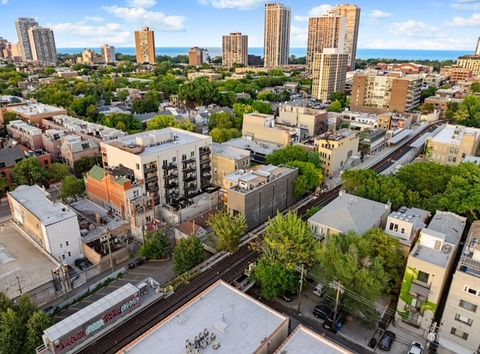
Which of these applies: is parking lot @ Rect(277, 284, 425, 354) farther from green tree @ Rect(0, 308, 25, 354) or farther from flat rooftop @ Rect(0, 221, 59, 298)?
flat rooftop @ Rect(0, 221, 59, 298)

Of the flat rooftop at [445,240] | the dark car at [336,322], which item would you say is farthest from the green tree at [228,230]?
the flat rooftop at [445,240]

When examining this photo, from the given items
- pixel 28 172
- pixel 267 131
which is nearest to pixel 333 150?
pixel 267 131

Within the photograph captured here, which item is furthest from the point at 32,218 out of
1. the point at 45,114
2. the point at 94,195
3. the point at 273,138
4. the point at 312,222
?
the point at 45,114

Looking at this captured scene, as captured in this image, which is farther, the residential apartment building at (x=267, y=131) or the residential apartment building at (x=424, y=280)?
the residential apartment building at (x=267, y=131)

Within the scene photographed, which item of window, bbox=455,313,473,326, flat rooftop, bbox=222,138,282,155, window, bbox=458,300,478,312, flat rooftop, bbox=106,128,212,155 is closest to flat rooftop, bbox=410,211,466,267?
window, bbox=458,300,478,312

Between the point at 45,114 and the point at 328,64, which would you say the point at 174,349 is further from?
the point at 328,64

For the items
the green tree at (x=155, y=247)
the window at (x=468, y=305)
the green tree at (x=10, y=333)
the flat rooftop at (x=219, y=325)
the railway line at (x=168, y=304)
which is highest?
the flat rooftop at (x=219, y=325)

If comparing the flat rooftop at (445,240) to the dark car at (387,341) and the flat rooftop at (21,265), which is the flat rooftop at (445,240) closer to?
the dark car at (387,341)

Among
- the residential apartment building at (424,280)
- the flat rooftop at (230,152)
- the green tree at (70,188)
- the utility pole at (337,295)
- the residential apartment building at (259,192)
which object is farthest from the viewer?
the flat rooftop at (230,152)
